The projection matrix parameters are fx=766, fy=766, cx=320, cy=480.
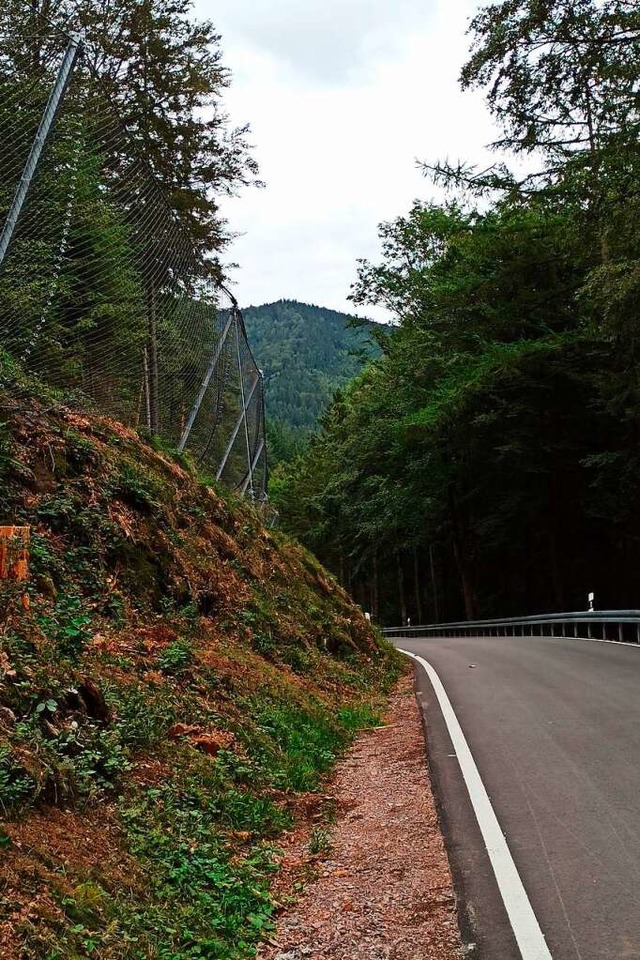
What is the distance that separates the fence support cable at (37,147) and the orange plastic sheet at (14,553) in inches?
87.5

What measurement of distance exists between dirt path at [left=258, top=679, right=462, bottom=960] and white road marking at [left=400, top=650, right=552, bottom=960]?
0.32 metres

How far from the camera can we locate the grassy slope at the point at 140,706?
411 cm

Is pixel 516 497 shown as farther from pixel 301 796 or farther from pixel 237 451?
pixel 301 796

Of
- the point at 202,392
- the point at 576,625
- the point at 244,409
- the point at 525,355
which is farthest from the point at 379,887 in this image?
the point at 525,355

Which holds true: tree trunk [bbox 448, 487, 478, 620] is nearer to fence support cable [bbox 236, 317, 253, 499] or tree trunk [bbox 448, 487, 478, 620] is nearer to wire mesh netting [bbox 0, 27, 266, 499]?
fence support cable [bbox 236, 317, 253, 499]

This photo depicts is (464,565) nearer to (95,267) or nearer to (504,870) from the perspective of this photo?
(95,267)

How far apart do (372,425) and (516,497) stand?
24.5 feet

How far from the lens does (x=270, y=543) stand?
46.9 ft

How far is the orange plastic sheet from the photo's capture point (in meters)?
6.35

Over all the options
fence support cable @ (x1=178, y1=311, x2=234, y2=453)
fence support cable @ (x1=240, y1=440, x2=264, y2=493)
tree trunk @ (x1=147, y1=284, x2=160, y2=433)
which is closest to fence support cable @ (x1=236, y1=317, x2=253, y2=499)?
fence support cable @ (x1=240, y1=440, x2=264, y2=493)

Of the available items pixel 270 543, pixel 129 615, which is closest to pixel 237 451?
pixel 270 543

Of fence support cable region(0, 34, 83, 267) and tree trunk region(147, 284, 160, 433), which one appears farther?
tree trunk region(147, 284, 160, 433)

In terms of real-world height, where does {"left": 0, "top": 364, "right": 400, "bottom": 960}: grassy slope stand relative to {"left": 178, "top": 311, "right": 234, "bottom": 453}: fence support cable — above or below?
below

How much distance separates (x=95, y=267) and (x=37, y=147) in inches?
66.5
